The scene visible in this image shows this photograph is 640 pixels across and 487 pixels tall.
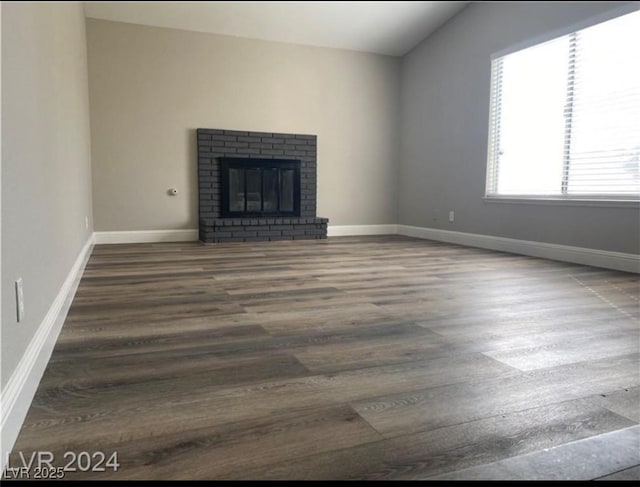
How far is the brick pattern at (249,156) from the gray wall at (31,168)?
121 inches

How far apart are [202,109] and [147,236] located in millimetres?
1615

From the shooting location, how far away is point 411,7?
5.38 metres

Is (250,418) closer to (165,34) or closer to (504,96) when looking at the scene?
(504,96)

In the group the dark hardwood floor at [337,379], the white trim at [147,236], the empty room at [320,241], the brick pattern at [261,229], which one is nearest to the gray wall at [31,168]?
the empty room at [320,241]

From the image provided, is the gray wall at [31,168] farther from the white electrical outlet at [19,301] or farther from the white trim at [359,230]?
the white trim at [359,230]

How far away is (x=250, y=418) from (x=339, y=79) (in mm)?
5687

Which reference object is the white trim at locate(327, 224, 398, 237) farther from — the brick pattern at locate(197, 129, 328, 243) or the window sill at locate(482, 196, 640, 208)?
the window sill at locate(482, 196, 640, 208)

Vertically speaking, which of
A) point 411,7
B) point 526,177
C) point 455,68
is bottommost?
point 526,177

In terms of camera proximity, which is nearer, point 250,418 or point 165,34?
point 250,418

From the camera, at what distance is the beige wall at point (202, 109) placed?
17.3 feet

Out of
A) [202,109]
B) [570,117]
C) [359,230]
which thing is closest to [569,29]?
[570,117]

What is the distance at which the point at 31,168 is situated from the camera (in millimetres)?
1460

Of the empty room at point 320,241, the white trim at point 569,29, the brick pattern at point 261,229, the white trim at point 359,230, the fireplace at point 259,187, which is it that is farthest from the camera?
the white trim at point 359,230
